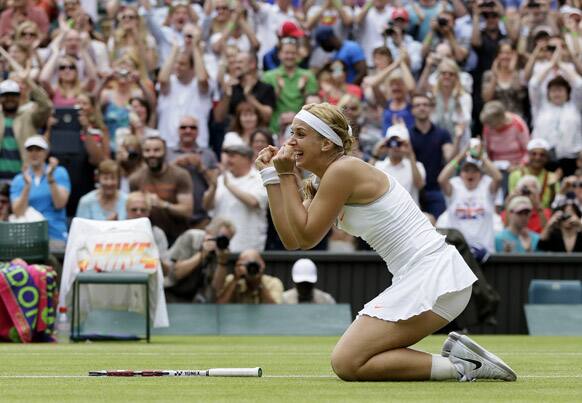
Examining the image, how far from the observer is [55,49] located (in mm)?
19469

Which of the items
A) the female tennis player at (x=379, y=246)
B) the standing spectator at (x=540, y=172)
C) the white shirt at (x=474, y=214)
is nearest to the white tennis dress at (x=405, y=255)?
the female tennis player at (x=379, y=246)

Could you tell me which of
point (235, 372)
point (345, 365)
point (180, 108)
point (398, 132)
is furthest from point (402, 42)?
point (345, 365)

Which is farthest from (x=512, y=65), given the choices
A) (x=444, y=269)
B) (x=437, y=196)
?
(x=444, y=269)

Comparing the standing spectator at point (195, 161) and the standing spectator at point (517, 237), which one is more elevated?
the standing spectator at point (195, 161)

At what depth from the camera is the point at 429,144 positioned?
18734 mm

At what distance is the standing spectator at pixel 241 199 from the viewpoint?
17.2 m

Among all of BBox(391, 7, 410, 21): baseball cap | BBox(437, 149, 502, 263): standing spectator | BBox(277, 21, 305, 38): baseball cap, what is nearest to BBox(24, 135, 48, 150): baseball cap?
BBox(277, 21, 305, 38): baseball cap

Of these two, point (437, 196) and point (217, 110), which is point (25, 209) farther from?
point (437, 196)

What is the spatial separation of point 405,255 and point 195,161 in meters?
9.95

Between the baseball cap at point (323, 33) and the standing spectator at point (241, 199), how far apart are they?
155 inches

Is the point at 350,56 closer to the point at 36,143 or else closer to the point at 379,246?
the point at 36,143

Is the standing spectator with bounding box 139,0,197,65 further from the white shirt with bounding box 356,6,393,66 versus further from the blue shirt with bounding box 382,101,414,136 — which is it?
the blue shirt with bounding box 382,101,414,136

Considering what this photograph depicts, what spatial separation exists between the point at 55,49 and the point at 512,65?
6.36 metres

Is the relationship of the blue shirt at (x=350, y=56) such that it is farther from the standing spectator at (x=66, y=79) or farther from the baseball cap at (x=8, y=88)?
the baseball cap at (x=8, y=88)
